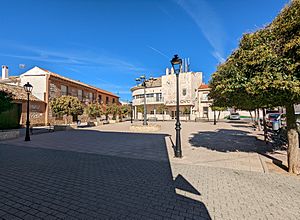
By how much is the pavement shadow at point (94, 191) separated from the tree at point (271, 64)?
279 cm

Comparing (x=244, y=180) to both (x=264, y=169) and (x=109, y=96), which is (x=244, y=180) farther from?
(x=109, y=96)

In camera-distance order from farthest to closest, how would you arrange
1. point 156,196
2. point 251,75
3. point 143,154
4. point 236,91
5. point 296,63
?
point 143,154 → point 236,91 → point 251,75 → point 296,63 → point 156,196

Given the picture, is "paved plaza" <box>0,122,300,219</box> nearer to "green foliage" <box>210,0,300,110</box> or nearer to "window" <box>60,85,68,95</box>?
"green foliage" <box>210,0,300,110</box>

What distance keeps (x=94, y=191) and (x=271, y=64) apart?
4.83 meters

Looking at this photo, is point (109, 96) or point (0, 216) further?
point (109, 96)

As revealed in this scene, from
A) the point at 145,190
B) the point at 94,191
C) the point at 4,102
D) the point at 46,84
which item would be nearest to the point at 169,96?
the point at 46,84

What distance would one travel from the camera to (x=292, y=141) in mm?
4812

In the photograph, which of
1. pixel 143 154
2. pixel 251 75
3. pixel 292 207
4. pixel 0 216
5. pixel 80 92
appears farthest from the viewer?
pixel 80 92

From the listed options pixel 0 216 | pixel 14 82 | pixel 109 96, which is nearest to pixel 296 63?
pixel 0 216

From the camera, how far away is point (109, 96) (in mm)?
44156

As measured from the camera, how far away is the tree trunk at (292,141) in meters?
4.75

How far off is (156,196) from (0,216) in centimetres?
262

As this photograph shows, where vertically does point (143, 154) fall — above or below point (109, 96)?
below

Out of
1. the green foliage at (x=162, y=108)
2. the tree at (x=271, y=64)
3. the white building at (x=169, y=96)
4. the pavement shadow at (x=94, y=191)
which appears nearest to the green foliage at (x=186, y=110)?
the white building at (x=169, y=96)
